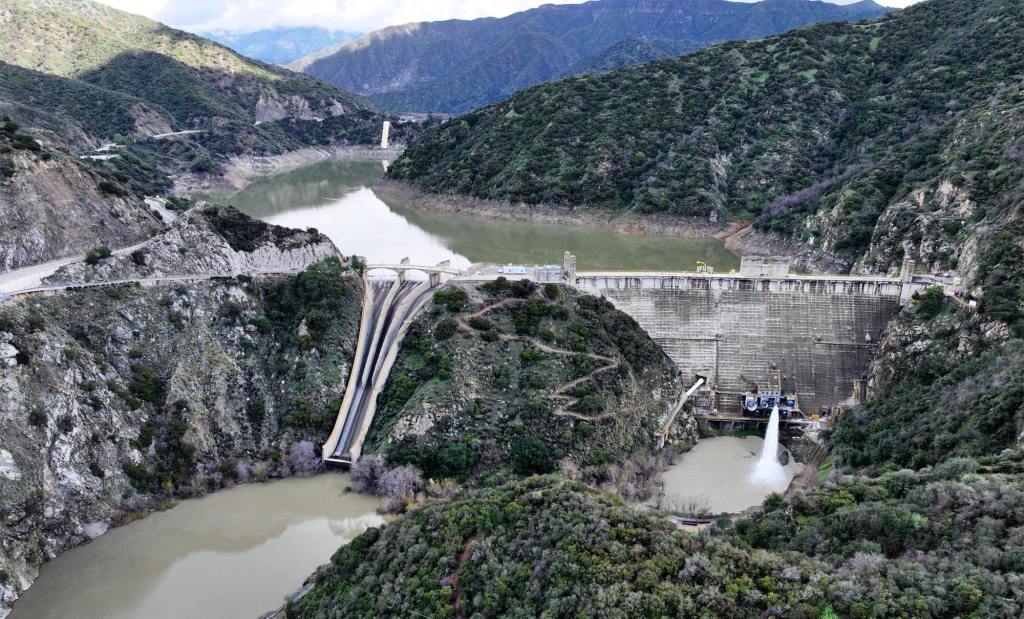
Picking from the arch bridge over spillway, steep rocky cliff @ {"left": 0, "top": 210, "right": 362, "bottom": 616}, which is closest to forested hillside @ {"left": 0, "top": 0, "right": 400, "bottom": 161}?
steep rocky cliff @ {"left": 0, "top": 210, "right": 362, "bottom": 616}

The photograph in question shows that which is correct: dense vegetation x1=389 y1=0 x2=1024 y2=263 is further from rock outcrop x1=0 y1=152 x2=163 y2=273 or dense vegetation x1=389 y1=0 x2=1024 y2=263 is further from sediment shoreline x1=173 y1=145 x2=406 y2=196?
rock outcrop x1=0 y1=152 x2=163 y2=273

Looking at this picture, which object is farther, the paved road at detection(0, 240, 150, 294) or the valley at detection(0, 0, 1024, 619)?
the paved road at detection(0, 240, 150, 294)

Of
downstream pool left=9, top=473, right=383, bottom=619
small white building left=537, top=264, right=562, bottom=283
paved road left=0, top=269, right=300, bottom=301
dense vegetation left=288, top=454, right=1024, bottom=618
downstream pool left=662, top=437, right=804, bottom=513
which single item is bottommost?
downstream pool left=9, top=473, right=383, bottom=619

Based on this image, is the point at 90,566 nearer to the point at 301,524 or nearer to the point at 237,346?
the point at 301,524

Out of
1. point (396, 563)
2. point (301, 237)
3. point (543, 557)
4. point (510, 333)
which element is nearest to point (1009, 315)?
point (510, 333)

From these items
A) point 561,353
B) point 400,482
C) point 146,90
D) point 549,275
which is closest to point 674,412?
point 561,353

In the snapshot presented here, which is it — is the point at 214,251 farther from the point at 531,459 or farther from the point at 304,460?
the point at 531,459
